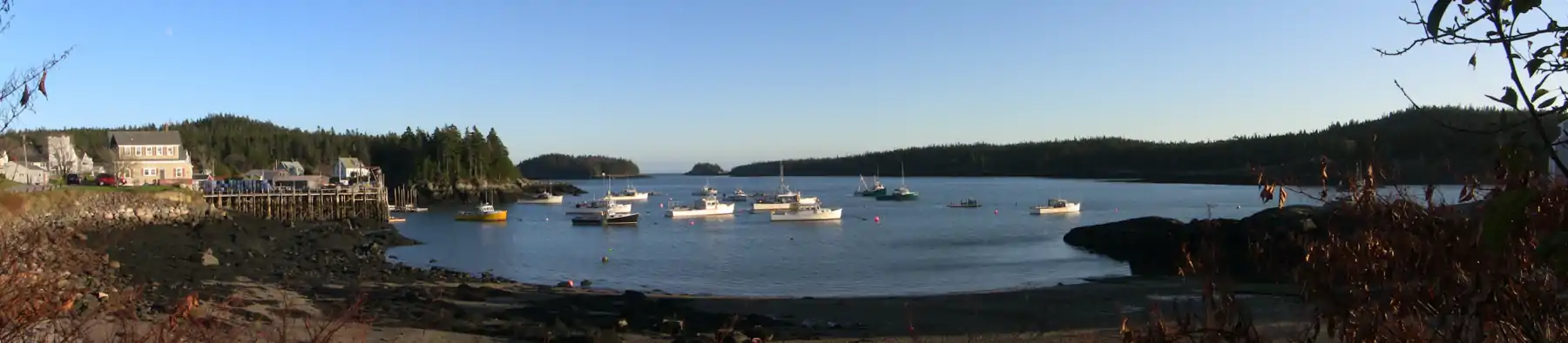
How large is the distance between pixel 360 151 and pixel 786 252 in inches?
4143

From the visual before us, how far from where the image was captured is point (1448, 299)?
2.71 m

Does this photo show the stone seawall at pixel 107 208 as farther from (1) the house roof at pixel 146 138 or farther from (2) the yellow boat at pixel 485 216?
(1) the house roof at pixel 146 138

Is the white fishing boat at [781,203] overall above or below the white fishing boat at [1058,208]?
above

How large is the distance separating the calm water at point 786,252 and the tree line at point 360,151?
42.5 metres

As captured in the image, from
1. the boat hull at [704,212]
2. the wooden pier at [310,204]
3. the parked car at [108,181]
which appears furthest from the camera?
the boat hull at [704,212]

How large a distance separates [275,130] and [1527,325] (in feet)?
581

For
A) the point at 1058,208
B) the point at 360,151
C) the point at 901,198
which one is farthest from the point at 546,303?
the point at 360,151

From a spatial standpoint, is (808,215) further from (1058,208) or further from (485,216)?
(485,216)

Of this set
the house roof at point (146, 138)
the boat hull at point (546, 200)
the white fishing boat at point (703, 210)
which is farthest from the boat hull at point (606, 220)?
the boat hull at point (546, 200)

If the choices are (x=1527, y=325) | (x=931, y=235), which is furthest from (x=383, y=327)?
(x=931, y=235)

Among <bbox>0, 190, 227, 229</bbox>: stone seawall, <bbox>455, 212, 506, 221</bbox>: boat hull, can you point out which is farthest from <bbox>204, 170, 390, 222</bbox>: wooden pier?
<bbox>0, 190, 227, 229</bbox>: stone seawall

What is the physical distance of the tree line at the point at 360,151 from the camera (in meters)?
113

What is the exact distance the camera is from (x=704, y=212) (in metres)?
73.3

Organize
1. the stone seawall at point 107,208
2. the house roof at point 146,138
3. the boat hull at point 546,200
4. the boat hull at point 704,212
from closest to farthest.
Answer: the stone seawall at point 107,208, the boat hull at point 704,212, the house roof at point 146,138, the boat hull at point 546,200
